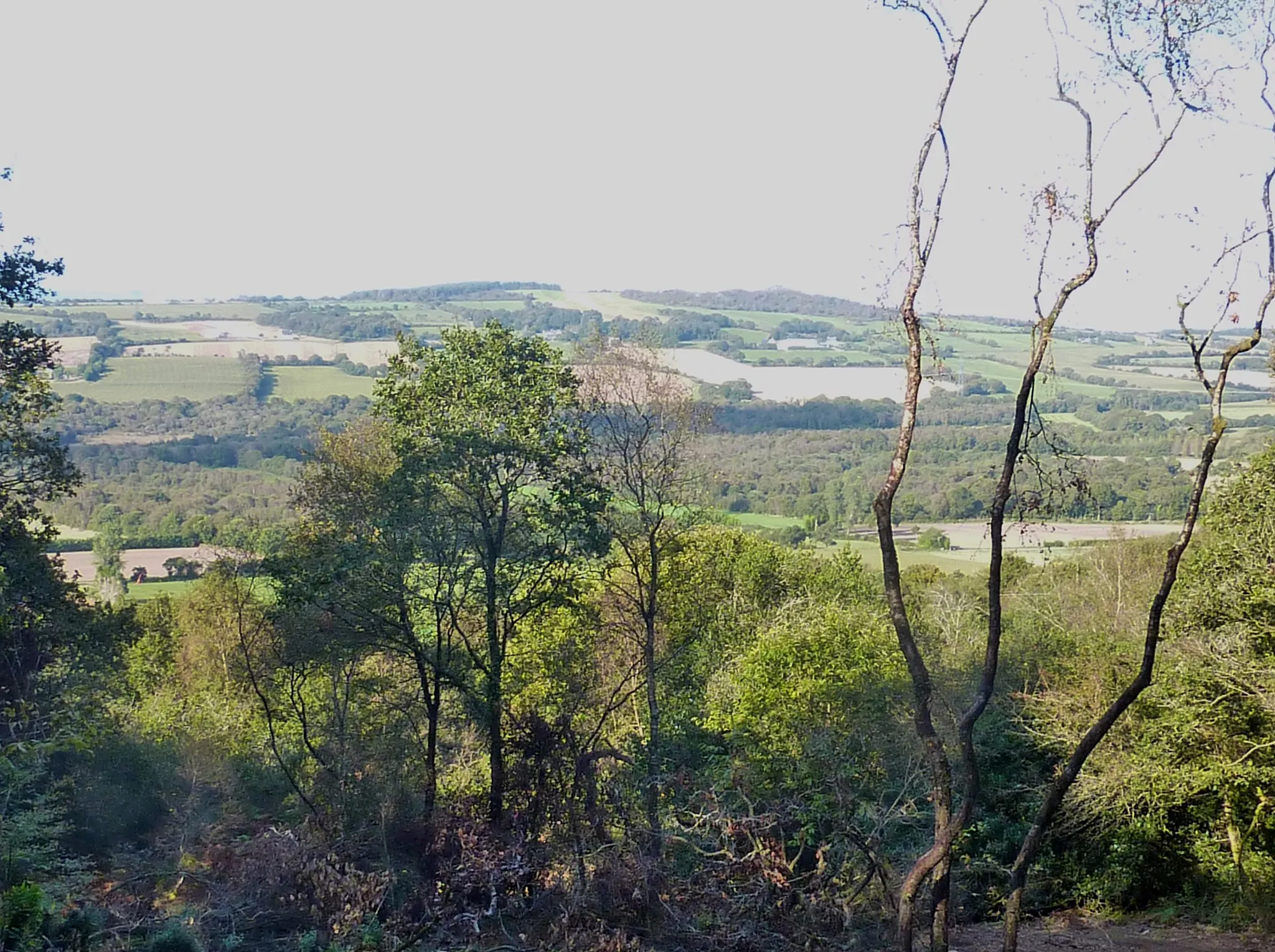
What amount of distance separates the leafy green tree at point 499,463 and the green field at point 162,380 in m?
38.9

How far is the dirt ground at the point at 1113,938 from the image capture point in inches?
403

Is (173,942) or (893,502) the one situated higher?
(893,502)

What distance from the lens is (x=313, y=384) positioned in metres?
48.2

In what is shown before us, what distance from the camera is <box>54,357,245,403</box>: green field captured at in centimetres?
4659

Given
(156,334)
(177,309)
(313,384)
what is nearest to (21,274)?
(313,384)

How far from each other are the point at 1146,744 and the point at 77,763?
14.2 metres

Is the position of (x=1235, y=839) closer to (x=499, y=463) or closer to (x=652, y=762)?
(x=652, y=762)

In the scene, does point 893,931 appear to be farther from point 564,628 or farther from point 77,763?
point 77,763

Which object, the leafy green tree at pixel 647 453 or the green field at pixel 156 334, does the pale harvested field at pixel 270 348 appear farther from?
the leafy green tree at pixel 647 453

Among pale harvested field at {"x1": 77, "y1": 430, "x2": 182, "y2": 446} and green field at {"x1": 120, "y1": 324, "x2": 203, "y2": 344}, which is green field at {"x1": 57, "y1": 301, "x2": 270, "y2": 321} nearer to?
green field at {"x1": 120, "y1": 324, "x2": 203, "y2": 344}

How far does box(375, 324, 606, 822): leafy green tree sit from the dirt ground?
5816mm

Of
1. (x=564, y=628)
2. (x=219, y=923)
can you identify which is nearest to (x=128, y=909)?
(x=219, y=923)

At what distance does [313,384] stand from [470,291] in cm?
1544

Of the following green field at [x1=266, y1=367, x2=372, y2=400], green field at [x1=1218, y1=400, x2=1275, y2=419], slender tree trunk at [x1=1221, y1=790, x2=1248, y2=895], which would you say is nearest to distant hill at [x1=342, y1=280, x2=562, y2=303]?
green field at [x1=266, y1=367, x2=372, y2=400]
